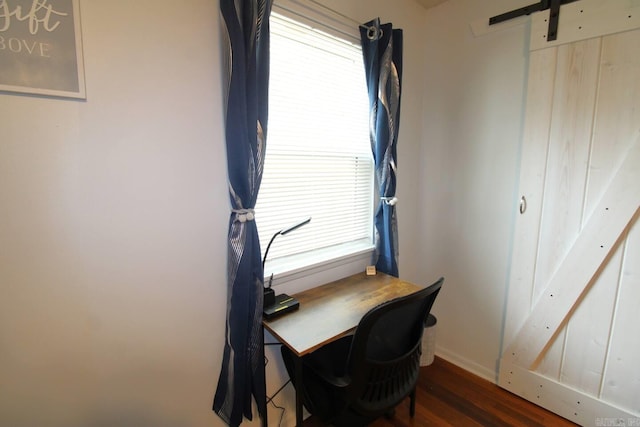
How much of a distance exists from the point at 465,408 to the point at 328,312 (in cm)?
123

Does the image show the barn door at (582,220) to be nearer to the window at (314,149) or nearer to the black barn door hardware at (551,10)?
the black barn door hardware at (551,10)

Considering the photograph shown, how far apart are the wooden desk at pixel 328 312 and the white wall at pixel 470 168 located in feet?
2.44

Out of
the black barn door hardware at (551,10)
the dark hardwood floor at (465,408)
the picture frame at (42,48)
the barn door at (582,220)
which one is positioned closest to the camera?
the picture frame at (42,48)

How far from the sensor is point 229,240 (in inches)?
50.6

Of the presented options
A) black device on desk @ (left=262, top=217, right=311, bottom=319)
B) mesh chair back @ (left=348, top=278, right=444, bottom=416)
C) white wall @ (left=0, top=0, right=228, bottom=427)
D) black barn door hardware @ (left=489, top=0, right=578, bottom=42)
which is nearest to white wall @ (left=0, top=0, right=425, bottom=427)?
white wall @ (left=0, top=0, right=228, bottom=427)

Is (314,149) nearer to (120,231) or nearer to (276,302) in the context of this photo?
(276,302)

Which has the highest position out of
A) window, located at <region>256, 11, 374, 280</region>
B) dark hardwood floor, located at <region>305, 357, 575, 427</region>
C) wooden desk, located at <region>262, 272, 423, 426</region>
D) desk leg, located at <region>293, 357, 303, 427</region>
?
window, located at <region>256, 11, 374, 280</region>

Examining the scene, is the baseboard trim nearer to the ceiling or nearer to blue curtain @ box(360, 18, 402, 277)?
blue curtain @ box(360, 18, 402, 277)

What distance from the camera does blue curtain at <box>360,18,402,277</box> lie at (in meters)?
1.76

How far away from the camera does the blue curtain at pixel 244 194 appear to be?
1.18 meters

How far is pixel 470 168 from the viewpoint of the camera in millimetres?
2105

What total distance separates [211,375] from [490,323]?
6.19ft

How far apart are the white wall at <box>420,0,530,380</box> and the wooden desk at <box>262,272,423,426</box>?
0.74 m

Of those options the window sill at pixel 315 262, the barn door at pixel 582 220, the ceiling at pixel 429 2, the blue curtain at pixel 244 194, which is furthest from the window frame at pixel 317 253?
the barn door at pixel 582 220
